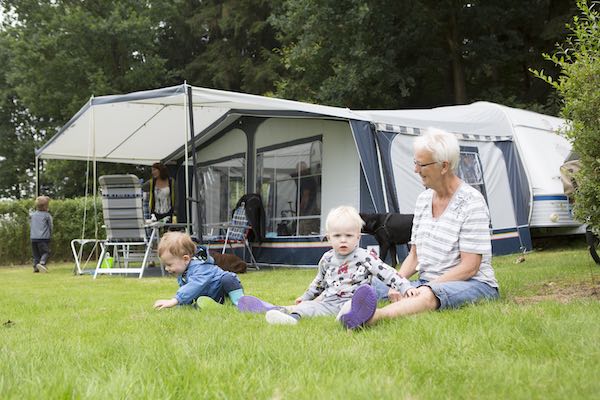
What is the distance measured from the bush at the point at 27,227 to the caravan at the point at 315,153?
188 centimetres

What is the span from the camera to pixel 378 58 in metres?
13.0

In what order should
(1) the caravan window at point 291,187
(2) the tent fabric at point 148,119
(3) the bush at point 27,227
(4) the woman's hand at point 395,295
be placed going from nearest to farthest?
1. (4) the woman's hand at point 395,295
2. (2) the tent fabric at point 148,119
3. (1) the caravan window at point 291,187
4. (3) the bush at point 27,227

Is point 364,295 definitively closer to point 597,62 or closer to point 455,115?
point 597,62

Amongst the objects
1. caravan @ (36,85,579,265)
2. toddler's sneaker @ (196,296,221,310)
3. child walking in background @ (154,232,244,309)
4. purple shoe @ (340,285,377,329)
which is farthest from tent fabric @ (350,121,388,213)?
purple shoe @ (340,285,377,329)

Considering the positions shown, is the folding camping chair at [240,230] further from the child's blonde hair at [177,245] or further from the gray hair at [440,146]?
the gray hair at [440,146]

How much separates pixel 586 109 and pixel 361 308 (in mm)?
1946

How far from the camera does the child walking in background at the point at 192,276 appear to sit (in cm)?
362

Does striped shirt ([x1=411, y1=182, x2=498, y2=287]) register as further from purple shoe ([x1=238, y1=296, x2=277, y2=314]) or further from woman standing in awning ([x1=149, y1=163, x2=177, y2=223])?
woman standing in awning ([x1=149, y1=163, x2=177, y2=223])

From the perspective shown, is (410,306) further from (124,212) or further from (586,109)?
(124,212)

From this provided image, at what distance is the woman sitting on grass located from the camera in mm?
2959

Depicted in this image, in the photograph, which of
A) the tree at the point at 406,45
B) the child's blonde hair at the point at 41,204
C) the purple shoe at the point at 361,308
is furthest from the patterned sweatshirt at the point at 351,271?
the tree at the point at 406,45

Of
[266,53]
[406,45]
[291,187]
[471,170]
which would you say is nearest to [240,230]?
[291,187]

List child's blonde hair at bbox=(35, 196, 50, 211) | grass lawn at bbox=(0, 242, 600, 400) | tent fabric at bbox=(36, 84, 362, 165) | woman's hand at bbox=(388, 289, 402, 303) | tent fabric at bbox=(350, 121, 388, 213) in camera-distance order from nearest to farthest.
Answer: grass lawn at bbox=(0, 242, 600, 400), woman's hand at bbox=(388, 289, 402, 303), tent fabric at bbox=(36, 84, 362, 165), tent fabric at bbox=(350, 121, 388, 213), child's blonde hair at bbox=(35, 196, 50, 211)

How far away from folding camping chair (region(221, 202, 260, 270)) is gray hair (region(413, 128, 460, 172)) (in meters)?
5.25
